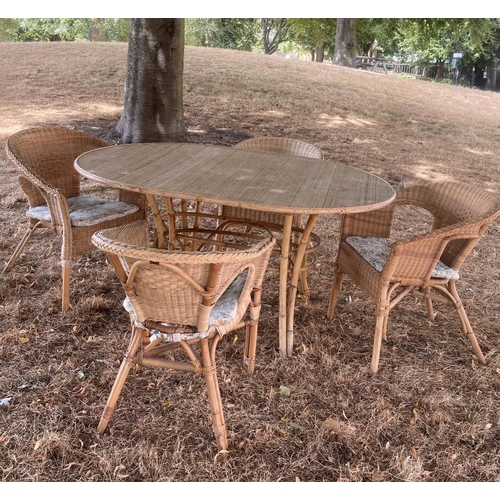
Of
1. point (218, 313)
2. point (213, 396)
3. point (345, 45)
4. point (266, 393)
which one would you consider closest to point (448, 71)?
point (345, 45)

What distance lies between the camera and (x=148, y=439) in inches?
79.5

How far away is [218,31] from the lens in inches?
895

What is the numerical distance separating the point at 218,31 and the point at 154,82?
749 inches

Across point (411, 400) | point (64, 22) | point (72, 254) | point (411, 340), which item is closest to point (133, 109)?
point (72, 254)

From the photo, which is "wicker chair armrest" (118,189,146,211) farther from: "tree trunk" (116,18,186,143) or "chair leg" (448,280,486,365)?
"tree trunk" (116,18,186,143)

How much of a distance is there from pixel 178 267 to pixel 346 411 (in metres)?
1.09

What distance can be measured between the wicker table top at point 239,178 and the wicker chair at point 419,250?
0.29m

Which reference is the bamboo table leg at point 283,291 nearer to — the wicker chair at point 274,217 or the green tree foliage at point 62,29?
the wicker chair at point 274,217

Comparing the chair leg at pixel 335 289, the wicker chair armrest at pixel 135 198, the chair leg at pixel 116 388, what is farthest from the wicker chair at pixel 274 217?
the chair leg at pixel 116 388

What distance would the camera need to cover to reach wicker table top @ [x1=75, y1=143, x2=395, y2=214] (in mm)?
2178

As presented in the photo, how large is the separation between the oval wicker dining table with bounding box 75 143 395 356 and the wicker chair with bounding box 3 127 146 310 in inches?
12.9

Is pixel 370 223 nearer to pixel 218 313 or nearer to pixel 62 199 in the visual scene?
pixel 218 313

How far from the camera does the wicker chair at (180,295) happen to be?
65.6 inches

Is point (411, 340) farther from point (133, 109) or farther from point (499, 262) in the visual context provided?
point (133, 109)
